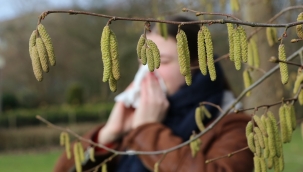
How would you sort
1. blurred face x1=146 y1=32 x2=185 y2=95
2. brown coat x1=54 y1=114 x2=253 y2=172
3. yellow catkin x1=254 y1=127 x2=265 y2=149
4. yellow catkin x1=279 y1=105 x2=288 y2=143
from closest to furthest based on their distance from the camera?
yellow catkin x1=254 y1=127 x2=265 y2=149 < yellow catkin x1=279 y1=105 x2=288 y2=143 < brown coat x1=54 y1=114 x2=253 y2=172 < blurred face x1=146 y1=32 x2=185 y2=95

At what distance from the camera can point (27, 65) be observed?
59.1 ft

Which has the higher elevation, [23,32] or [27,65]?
[23,32]

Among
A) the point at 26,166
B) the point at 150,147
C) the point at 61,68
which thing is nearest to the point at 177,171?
the point at 150,147

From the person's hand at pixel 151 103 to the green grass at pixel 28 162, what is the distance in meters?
6.57

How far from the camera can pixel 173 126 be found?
200 cm

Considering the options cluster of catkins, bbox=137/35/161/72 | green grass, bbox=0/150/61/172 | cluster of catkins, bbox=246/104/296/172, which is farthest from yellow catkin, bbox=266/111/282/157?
green grass, bbox=0/150/61/172

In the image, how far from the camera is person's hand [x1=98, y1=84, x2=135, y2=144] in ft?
6.84

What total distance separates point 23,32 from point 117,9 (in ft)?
18.5

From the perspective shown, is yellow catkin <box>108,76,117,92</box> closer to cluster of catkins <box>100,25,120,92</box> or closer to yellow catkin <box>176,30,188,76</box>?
cluster of catkins <box>100,25,120,92</box>

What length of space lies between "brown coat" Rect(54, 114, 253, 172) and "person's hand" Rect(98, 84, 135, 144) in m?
0.15

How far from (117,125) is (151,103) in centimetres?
23

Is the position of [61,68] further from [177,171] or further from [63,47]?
[177,171]

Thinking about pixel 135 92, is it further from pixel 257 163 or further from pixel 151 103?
pixel 257 163

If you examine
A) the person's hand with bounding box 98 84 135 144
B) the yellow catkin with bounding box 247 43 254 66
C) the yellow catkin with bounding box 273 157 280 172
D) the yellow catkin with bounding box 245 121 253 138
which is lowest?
the yellow catkin with bounding box 273 157 280 172
